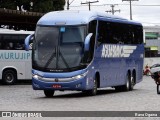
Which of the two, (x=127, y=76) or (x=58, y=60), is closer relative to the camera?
(x=58, y=60)

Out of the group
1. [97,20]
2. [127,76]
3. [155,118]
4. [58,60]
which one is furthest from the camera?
[127,76]

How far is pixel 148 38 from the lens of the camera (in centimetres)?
12188

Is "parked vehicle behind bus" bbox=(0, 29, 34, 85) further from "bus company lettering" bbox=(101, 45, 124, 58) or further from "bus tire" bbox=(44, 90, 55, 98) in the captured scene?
"bus tire" bbox=(44, 90, 55, 98)

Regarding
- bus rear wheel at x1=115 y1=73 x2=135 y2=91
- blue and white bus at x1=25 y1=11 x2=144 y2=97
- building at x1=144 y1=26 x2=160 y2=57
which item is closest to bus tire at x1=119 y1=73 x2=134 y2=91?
bus rear wheel at x1=115 y1=73 x2=135 y2=91

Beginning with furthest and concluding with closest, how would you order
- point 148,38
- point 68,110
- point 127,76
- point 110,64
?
point 148,38 < point 127,76 < point 110,64 < point 68,110

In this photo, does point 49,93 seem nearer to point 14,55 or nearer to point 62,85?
point 62,85

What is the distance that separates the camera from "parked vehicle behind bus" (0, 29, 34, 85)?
133 ft

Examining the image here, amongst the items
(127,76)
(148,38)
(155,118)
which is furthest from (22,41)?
(148,38)

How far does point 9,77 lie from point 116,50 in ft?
42.9

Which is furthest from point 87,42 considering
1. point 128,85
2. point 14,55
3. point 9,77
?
point 9,77

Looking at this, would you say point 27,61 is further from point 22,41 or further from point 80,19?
point 80,19

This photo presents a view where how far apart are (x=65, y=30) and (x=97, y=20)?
2305mm

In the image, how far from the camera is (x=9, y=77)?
41.5 metres

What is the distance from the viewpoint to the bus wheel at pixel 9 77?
41.3 meters
